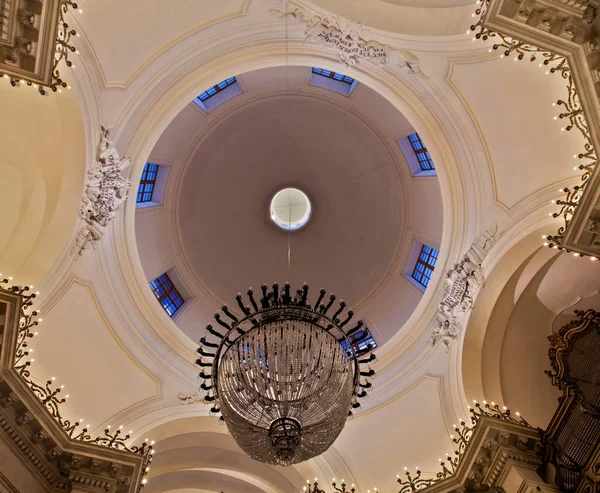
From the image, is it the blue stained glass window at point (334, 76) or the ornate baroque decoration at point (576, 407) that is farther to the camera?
the blue stained glass window at point (334, 76)

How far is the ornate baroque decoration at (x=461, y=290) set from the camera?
9170mm

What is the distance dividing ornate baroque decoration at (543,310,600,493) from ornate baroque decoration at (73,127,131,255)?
24.3 ft

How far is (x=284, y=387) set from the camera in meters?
6.34

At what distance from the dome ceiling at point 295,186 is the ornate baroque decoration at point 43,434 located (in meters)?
4.71

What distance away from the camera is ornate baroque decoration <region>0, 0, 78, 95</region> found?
5.93 m

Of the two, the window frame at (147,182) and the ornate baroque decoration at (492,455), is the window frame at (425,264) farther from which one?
the window frame at (147,182)

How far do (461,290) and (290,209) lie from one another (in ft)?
23.6

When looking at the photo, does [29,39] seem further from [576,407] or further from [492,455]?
[576,407]

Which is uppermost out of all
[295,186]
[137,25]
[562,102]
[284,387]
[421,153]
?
[295,186]

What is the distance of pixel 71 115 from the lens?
8.29 m

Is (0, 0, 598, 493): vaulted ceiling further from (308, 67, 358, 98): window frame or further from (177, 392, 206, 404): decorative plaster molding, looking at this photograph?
(308, 67, 358, 98): window frame

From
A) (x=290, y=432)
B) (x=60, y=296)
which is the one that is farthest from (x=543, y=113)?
(x=60, y=296)

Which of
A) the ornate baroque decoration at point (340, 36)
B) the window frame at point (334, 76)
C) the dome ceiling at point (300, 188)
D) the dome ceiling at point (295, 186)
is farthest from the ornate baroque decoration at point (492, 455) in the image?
the window frame at point (334, 76)

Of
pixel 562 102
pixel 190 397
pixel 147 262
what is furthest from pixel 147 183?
pixel 562 102
